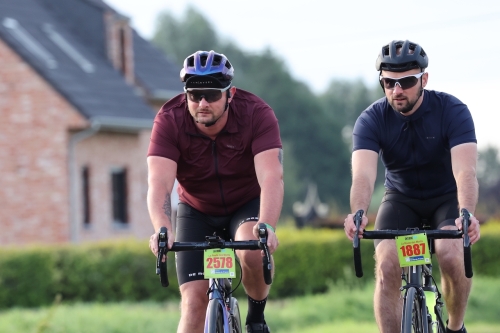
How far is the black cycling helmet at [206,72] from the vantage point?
729 cm

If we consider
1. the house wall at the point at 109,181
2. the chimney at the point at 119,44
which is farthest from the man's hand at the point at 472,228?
the chimney at the point at 119,44

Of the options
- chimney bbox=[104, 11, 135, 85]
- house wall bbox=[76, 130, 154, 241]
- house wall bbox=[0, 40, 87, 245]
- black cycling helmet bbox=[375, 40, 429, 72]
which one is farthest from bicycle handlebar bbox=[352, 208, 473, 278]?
chimney bbox=[104, 11, 135, 85]

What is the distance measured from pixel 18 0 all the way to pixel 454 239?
3056cm

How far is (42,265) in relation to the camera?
21.3m

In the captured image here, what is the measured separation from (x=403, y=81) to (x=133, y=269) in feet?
48.6

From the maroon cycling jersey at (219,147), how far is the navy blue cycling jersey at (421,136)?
71 cm

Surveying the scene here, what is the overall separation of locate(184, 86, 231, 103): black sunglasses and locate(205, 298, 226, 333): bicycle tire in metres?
1.28

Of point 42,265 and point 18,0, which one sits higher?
point 18,0

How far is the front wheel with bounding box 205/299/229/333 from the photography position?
6.79 meters

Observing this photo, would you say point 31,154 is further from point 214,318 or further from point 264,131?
point 214,318

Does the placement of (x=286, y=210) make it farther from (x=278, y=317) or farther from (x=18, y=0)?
(x=278, y=317)

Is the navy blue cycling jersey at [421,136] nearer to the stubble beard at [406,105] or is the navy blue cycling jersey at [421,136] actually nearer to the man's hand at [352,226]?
the stubble beard at [406,105]

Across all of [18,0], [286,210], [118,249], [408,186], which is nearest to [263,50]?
[286,210]

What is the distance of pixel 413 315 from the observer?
729cm
